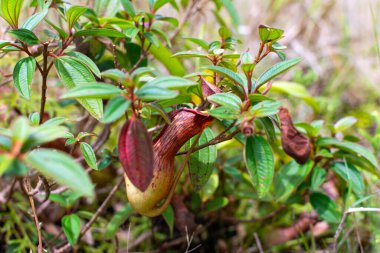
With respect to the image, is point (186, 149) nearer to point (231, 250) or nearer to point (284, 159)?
point (284, 159)

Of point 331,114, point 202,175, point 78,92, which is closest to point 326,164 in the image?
point 202,175

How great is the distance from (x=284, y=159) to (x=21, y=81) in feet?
2.40

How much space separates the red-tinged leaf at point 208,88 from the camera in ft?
2.69

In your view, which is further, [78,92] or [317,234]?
[317,234]

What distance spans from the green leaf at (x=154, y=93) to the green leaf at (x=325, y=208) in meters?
0.67

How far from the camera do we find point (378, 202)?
130 centimetres

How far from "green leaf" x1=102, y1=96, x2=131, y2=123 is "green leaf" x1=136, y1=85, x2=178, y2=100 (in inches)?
1.0

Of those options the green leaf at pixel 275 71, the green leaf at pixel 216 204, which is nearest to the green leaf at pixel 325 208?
the green leaf at pixel 216 204

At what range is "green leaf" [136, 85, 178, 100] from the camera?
595mm

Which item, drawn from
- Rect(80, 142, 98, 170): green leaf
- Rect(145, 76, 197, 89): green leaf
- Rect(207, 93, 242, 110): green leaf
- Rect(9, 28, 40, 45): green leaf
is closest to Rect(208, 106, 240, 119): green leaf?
Rect(207, 93, 242, 110): green leaf

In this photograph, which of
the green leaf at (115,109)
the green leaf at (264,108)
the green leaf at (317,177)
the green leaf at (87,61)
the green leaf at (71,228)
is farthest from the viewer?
the green leaf at (317,177)

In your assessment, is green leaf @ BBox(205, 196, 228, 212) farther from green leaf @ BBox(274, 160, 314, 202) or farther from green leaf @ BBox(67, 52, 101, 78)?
green leaf @ BBox(67, 52, 101, 78)

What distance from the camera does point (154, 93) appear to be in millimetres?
599

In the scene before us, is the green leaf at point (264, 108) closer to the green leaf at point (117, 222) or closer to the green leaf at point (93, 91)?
the green leaf at point (93, 91)
